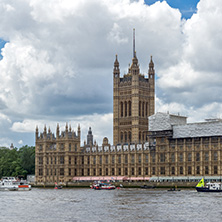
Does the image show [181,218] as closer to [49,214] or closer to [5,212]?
[49,214]

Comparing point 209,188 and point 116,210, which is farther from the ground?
point 209,188

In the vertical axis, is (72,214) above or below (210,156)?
below

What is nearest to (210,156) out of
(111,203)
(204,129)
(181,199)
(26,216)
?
(204,129)

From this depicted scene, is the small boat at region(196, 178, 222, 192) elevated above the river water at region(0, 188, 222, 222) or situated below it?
above

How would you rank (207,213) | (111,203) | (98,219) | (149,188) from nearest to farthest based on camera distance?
(98,219)
(207,213)
(111,203)
(149,188)

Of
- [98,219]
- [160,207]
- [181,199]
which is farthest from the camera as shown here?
[181,199]

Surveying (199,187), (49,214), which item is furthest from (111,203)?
(199,187)

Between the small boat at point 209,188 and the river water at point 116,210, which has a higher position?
the small boat at point 209,188

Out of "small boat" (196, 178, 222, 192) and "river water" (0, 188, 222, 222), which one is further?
"small boat" (196, 178, 222, 192)

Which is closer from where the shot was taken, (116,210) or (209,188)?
(116,210)

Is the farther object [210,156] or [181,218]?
[210,156]

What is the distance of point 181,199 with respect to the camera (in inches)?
5399

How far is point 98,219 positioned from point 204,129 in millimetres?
104328

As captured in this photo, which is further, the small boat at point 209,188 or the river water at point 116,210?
the small boat at point 209,188
